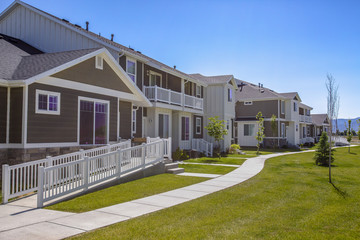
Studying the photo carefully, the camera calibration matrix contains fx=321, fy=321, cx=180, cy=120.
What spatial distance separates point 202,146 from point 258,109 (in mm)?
16406

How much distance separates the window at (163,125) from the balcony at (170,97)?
1.21 metres

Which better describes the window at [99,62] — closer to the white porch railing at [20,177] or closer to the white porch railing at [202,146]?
the white porch railing at [20,177]

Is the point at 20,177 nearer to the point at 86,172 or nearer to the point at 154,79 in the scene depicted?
the point at 86,172

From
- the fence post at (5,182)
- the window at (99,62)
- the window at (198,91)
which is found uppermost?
the window at (198,91)

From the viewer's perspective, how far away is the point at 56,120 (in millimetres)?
12023

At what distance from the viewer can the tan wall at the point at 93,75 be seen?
1275cm

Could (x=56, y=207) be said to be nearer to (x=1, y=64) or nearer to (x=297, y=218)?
(x=297, y=218)

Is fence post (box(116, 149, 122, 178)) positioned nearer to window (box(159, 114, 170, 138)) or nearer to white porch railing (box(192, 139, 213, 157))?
window (box(159, 114, 170, 138))

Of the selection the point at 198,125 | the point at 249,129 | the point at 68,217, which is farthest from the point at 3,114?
the point at 249,129

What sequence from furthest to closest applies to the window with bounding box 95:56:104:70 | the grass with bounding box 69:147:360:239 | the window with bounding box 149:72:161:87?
the window with bounding box 149:72:161:87, the window with bounding box 95:56:104:70, the grass with bounding box 69:147:360:239

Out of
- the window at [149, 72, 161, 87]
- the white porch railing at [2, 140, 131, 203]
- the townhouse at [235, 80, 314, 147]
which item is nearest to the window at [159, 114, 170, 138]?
the window at [149, 72, 161, 87]

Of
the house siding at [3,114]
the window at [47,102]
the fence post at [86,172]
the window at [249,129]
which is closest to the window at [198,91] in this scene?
the window at [249,129]

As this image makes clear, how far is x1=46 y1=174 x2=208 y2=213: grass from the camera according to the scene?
845 cm

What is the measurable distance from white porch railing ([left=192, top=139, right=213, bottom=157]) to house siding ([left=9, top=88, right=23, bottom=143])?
1624 centimetres
